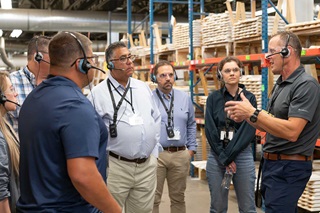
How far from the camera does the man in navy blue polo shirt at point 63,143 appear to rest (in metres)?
2.36

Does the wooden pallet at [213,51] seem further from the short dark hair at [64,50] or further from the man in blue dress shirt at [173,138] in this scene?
the short dark hair at [64,50]

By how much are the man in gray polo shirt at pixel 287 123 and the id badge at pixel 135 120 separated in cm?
94

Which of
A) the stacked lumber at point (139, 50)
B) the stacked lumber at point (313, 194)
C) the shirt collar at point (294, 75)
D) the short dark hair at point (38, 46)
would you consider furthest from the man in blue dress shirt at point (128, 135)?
the stacked lumber at point (139, 50)

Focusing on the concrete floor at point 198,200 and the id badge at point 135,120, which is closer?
the id badge at point 135,120

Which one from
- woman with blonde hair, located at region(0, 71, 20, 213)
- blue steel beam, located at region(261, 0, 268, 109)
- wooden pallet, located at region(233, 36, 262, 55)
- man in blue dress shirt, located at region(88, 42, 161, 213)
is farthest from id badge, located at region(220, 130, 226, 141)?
wooden pallet, located at region(233, 36, 262, 55)

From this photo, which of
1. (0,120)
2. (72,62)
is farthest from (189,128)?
(72,62)

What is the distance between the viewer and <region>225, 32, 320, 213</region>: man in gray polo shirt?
3602mm

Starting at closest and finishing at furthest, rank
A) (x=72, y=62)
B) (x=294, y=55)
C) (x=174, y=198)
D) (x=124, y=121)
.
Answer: (x=72, y=62) < (x=294, y=55) < (x=124, y=121) < (x=174, y=198)

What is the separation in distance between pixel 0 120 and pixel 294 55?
2388 mm

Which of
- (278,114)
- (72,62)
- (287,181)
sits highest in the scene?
(72,62)

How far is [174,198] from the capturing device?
557 centimetres

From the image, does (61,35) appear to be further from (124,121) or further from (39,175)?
(124,121)

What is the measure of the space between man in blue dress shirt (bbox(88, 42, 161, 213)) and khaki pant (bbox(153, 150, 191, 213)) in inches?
40.7

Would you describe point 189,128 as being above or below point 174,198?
above
